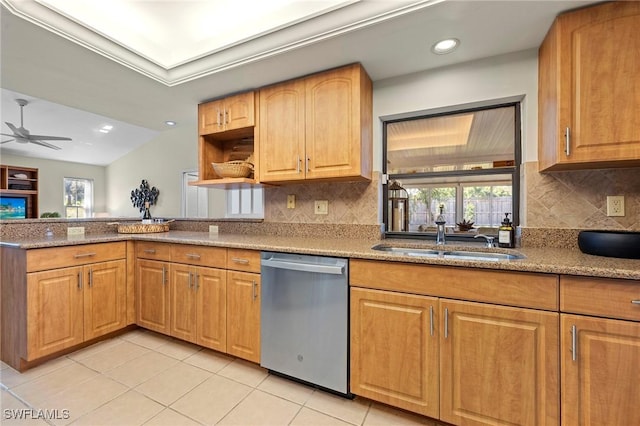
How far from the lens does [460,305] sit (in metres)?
1.27

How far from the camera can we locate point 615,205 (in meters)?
1.55

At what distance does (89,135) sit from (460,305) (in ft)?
24.1

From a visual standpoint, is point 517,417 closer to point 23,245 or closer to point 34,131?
point 23,245

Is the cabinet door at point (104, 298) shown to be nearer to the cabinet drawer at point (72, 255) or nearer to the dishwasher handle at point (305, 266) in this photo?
the cabinet drawer at point (72, 255)

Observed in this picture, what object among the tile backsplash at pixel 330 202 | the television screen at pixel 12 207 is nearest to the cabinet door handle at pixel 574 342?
the tile backsplash at pixel 330 202

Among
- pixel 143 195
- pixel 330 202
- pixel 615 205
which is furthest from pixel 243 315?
pixel 143 195

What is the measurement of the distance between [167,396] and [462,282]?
173 centimetres

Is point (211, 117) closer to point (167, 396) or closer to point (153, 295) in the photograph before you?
point (153, 295)

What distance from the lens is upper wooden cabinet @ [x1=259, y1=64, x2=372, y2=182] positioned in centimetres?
189

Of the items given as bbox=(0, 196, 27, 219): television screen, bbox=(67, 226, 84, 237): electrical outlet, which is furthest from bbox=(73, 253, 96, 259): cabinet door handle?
bbox=(0, 196, 27, 219): television screen

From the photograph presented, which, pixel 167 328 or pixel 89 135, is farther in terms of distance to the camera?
pixel 89 135

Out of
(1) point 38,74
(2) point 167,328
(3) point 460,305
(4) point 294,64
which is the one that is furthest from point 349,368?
(1) point 38,74

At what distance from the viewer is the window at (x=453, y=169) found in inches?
74.5

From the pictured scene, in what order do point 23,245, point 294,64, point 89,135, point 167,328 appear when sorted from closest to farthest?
1. point 23,245
2. point 294,64
3. point 167,328
4. point 89,135
